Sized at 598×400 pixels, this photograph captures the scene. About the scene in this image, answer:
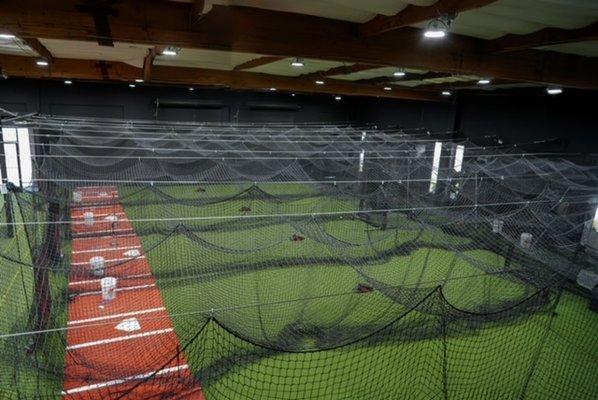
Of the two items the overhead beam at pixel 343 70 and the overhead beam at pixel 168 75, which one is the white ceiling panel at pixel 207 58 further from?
the overhead beam at pixel 343 70

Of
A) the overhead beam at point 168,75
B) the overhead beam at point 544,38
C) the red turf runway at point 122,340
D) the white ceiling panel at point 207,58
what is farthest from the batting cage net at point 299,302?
the overhead beam at point 544,38

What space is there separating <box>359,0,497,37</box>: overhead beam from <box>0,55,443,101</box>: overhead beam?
398cm

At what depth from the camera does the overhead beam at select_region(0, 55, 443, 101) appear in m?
5.76

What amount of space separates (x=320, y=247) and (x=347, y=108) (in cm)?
702

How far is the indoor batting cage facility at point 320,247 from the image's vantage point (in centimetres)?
275

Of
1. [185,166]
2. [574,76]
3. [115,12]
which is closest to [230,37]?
[115,12]

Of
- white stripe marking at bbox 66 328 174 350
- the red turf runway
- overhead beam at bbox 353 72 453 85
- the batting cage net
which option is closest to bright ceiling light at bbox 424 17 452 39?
the batting cage net

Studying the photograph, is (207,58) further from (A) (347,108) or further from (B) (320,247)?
(A) (347,108)

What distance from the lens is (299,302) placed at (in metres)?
4.39

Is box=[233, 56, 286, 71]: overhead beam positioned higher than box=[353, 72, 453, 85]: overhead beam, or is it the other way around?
box=[353, 72, 453, 85]: overhead beam

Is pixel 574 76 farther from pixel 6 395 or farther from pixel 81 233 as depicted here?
pixel 81 233

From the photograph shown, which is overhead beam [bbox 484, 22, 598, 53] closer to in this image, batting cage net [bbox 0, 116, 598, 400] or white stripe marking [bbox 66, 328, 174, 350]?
batting cage net [bbox 0, 116, 598, 400]

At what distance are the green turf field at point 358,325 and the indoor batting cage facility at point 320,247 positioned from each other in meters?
0.03

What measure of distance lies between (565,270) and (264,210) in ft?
16.3
